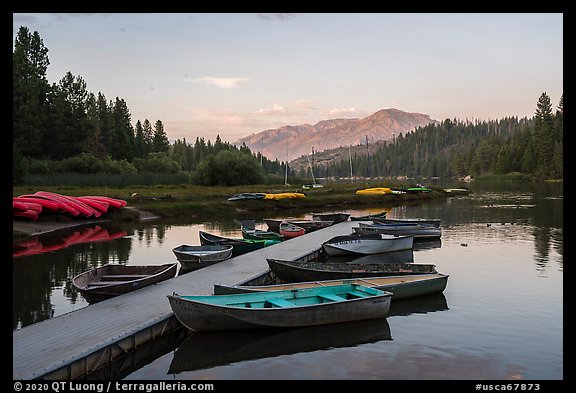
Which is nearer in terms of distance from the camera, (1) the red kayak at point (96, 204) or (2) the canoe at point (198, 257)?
(2) the canoe at point (198, 257)

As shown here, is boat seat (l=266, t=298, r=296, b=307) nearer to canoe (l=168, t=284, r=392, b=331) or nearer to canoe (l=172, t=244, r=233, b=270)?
canoe (l=168, t=284, r=392, b=331)

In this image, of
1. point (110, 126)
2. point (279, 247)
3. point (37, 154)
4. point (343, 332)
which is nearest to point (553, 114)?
point (110, 126)

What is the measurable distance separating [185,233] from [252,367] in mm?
34539

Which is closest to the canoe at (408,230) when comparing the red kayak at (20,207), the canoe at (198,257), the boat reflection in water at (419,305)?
the canoe at (198,257)

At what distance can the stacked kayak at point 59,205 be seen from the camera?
158 feet

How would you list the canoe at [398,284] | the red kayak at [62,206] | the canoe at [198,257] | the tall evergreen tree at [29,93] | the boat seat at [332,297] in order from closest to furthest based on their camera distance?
the boat seat at [332,297], the canoe at [398,284], the canoe at [198,257], the red kayak at [62,206], the tall evergreen tree at [29,93]

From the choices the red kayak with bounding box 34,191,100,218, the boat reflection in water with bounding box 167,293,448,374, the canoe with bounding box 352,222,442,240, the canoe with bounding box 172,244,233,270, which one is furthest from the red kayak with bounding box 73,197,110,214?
the boat reflection in water with bounding box 167,293,448,374

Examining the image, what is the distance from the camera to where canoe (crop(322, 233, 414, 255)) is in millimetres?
34375

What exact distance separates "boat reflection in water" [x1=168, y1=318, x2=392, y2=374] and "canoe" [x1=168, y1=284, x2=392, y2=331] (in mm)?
247

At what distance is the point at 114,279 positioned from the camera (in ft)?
75.5

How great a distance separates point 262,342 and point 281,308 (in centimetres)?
124

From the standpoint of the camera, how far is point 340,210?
78.8 m

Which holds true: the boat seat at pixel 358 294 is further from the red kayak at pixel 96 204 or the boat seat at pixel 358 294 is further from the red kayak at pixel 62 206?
the red kayak at pixel 96 204

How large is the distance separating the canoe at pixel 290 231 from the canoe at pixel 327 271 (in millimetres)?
17907
